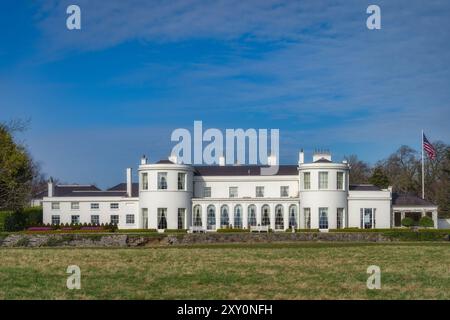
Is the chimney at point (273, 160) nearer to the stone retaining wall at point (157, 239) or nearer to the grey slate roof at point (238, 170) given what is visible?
the grey slate roof at point (238, 170)

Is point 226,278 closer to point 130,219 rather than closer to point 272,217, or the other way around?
point 272,217

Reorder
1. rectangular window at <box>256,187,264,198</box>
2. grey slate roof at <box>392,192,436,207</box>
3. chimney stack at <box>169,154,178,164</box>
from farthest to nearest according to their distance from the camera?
chimney stack at <box>169,154,178,164</box>, rectangular window at <box>256,187,264,198</box>, grey slate roof at <box>392,192,436,207</box>

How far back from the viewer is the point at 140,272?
1648 centimetres

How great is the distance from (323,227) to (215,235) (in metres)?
14.1

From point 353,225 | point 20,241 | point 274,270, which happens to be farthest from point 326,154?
Answer: point 274,270

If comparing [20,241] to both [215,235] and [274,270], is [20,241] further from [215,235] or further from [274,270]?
[274,270]

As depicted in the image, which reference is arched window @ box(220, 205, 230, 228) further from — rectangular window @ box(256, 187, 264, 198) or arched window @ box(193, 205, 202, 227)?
rectangular window @ box(256, 187, 264, 198)

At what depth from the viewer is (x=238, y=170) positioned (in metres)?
62.3

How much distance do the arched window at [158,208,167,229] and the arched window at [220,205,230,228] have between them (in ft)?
16.7

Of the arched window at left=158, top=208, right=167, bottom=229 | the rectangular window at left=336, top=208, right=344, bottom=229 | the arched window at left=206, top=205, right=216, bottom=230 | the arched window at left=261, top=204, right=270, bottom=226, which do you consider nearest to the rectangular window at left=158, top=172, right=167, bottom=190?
the arched window at left=158, top=208, right=167, bottom=229

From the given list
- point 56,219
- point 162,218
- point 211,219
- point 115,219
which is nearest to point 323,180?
point 211,219

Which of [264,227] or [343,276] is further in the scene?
[264,227]

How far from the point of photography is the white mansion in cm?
5619

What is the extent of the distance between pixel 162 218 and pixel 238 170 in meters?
9.55
